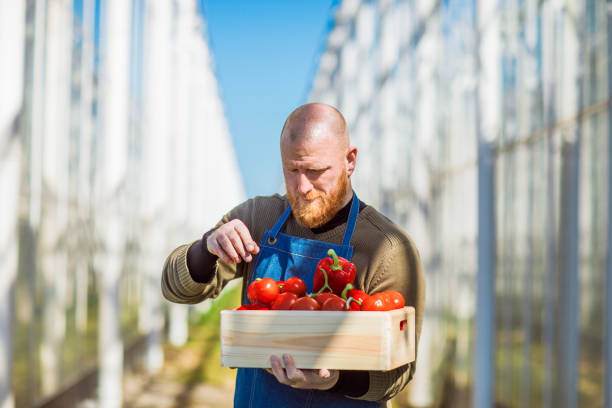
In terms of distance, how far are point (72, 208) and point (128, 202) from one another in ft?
10.9

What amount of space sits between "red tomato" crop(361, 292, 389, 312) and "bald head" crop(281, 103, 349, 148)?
0.49 metres

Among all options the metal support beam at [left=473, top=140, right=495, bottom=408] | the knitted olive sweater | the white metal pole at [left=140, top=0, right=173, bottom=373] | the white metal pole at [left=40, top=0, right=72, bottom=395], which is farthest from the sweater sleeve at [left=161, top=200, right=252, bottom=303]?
the white metal pole at [left=140, top=0, right=173, bottom=373]

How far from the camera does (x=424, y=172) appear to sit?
27.0 ft

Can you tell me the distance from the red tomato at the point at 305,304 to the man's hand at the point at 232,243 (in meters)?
0.18

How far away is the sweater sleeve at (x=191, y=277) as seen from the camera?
2125 millimetres

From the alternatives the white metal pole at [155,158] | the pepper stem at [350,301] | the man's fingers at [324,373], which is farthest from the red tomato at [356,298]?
the white metal pole at [155,158]

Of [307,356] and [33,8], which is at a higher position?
[33,8]

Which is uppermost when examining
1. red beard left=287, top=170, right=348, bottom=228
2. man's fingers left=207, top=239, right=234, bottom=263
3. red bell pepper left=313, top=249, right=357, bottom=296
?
red beard left=287, top=170, right=348, bottom=228

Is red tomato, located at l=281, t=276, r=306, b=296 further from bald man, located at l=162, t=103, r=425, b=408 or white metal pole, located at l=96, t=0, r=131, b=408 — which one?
white metal pole, located at l=96, t=0, r=131, b=408

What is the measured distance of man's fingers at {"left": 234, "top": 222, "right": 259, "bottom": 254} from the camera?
1.92 metres

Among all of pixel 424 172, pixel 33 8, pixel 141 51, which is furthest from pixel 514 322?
pixel 141 51

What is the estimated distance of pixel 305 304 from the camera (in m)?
1.91

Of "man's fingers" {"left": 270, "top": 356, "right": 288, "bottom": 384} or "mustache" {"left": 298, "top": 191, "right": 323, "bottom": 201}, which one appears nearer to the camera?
"man's fingers" {"left": 270, "top": 356, "right": 288, "bottom": 384}

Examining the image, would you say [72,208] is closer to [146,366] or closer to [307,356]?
[146,366]
